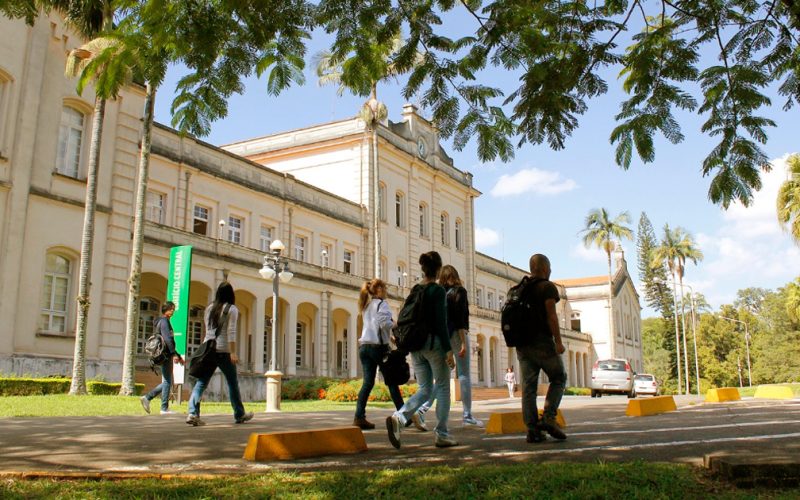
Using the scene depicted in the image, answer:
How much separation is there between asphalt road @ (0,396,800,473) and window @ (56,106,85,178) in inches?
523

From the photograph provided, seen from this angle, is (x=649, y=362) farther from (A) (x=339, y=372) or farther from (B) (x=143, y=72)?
(B) (x=143, y=72)

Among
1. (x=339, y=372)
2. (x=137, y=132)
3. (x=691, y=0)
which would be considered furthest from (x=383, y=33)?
(x=339, y=372)

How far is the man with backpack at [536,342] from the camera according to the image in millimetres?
6988

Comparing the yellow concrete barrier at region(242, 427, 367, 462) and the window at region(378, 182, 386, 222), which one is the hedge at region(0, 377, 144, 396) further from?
the window at region(378, 182, 386, 222)

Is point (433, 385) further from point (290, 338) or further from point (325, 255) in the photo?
point (325, 255)

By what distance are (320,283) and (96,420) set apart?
2198cm

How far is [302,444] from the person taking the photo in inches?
247

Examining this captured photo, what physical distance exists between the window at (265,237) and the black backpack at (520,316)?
83.4 feet

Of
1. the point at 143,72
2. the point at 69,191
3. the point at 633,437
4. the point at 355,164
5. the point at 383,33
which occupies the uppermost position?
the point at 355,164

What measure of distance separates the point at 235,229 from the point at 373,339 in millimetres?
23044

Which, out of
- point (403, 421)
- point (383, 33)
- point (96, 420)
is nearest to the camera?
point (403, 421)

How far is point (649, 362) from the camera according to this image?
84438 millimetres

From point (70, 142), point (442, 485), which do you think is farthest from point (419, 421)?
point (70, 142)

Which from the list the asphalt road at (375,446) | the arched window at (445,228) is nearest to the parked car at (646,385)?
the arched window at (445,228)
